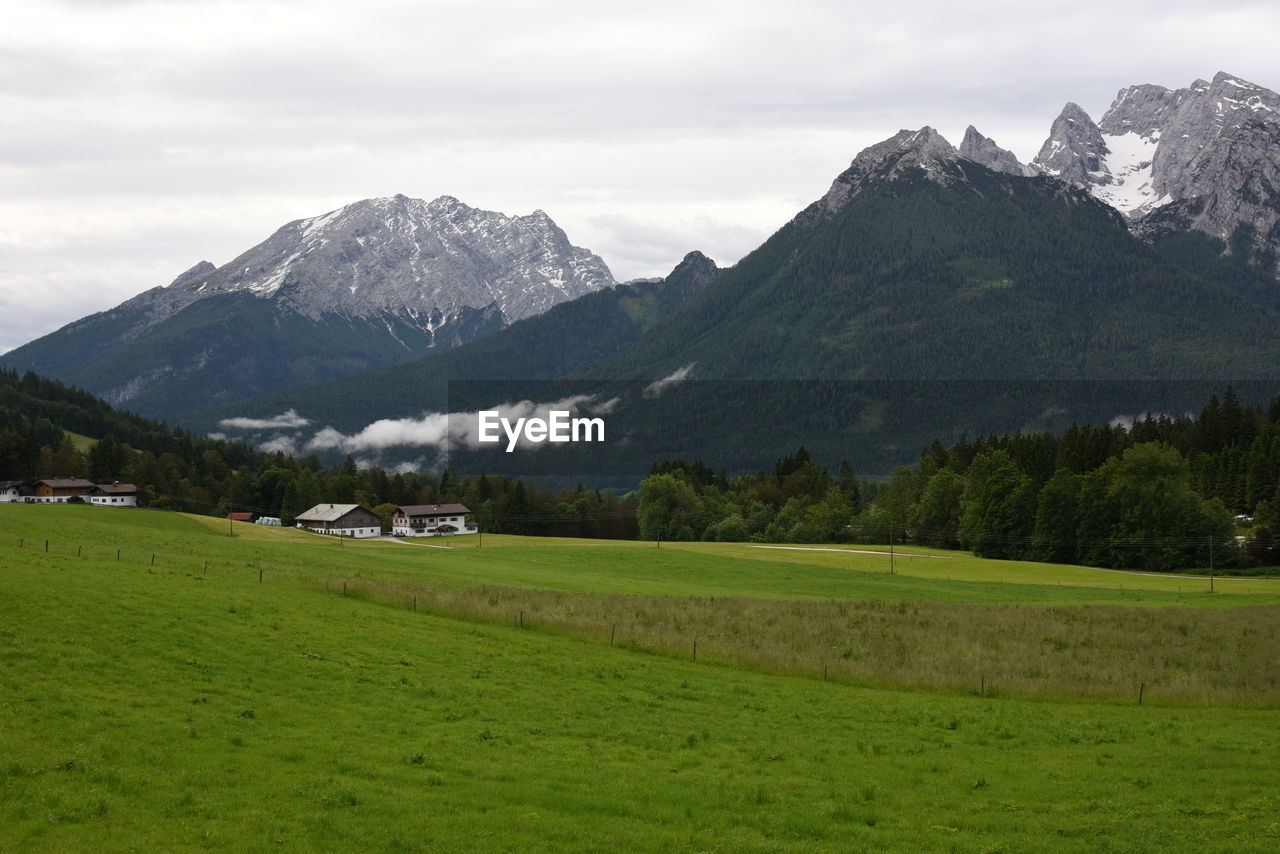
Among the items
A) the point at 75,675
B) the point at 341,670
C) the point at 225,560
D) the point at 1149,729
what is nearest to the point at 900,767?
the point at 1149,729

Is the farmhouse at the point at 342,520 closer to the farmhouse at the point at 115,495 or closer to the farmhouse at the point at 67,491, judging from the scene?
the farmhouse at the point at 115,495

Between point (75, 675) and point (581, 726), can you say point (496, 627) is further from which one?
point (75, 675)

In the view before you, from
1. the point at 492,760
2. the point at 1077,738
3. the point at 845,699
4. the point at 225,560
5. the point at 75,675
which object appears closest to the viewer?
the point at 492,760

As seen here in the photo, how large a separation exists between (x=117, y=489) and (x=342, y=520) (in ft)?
110

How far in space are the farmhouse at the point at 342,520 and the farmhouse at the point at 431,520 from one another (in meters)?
3.47

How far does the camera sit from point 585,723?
29.0m

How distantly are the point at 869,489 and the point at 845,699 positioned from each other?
16140cm

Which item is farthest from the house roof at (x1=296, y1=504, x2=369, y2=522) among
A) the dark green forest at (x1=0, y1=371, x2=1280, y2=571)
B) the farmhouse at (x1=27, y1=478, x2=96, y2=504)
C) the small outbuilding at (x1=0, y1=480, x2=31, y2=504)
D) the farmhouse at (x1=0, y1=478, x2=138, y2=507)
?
the small outbuilding at (x1=0, y1=480, x2=31, y2=504)

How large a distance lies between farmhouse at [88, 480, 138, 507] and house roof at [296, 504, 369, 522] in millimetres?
24163

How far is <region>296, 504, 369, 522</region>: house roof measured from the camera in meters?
147

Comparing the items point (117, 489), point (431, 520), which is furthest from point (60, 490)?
point (431, 520)

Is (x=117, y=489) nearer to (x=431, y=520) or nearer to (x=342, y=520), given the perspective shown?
(x=342, y=520)

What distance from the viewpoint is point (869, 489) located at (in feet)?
631

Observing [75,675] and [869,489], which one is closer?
[75,675]
